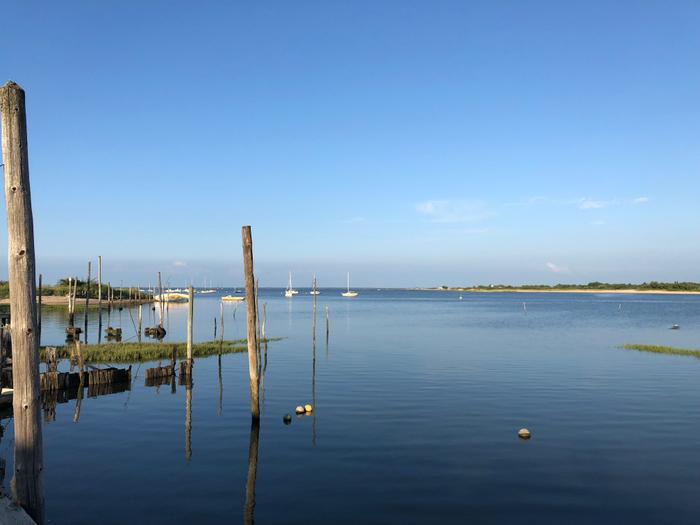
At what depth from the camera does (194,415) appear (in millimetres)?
21703

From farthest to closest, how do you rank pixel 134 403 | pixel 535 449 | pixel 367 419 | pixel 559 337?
pixel 559 337
pixel 134 403
pixel 367 419
pixel 535 449

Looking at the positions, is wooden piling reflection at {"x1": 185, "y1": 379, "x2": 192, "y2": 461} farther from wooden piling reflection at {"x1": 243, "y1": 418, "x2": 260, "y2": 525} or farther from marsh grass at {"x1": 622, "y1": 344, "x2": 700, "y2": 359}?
marsh grass at {"x1": 622, "y1": 344, "x2": 700, "y2": 359}

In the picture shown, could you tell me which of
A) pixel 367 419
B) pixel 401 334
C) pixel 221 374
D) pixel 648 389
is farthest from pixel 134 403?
pixel 401 334

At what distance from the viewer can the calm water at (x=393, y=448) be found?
1273 centimetres

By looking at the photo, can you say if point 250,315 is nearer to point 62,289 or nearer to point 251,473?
point 251,473

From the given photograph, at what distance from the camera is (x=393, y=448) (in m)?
17.2

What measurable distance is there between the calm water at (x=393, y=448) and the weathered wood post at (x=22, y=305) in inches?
172

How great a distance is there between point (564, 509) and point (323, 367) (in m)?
22.6

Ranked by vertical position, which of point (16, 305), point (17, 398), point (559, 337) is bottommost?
point (559, 337)

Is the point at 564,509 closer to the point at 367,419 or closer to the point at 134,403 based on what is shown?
the point at 367,419

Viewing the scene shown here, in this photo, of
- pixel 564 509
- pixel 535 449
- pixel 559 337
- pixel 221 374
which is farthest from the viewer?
pixel 559 337

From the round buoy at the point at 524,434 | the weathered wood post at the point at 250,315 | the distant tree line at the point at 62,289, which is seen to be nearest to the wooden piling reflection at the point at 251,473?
the weathered wood post at the point at 250,315

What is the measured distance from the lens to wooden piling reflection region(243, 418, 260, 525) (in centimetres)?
1240

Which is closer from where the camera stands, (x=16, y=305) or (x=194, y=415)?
(x=16, y=305)
